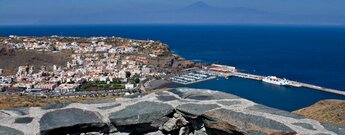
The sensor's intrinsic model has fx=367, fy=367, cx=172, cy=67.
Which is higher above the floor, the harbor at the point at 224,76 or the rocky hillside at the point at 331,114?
the rocky hillside at the point at 331,114

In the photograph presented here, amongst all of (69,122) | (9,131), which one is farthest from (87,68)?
(9,131)

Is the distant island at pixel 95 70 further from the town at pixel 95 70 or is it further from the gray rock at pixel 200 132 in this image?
the gray rock at pixel 200 132

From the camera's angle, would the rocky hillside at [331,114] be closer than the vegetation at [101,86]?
Yes

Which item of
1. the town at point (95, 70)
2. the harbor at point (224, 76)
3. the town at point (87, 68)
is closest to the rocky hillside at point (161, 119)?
the town at point (87, 68)

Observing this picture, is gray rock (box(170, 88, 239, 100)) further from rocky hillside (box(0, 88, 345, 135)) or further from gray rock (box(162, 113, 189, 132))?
gray rock (box(162, 113, 189, 132))

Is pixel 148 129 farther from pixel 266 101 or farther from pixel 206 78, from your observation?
pixel 206 78

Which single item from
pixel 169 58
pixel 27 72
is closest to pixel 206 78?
pixel 169 58

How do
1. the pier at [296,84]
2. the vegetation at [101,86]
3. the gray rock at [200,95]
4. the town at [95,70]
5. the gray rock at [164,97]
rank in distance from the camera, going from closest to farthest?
the gray rock at [164,97] < the gray rock at [200,95] < the pier at [296,84] < the town at [95,70] < the vegetation at [101,86]
